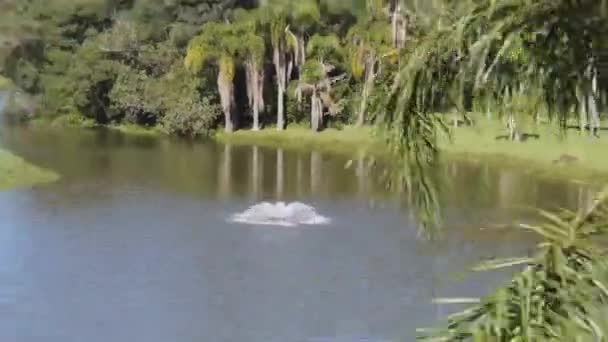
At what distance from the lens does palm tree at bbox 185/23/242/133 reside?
870 inches

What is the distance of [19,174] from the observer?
16.4m

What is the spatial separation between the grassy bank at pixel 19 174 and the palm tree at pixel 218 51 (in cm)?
555

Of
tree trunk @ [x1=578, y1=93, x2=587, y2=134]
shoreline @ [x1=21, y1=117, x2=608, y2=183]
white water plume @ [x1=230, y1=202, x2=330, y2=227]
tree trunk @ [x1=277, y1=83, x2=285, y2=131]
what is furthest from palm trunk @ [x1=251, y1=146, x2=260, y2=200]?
tree trunk @ [x1=578, y1=93, x2=587, y2=134]

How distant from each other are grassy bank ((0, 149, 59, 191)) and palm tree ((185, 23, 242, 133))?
218 inches

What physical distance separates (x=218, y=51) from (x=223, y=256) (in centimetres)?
1161

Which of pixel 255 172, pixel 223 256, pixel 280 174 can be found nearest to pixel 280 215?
pixel 223 256

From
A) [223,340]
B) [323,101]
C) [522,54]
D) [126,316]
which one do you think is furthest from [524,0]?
[323,101]

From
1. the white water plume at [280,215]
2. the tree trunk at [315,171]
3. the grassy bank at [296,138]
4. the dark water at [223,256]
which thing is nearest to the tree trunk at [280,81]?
the grassy bank at [296,138]

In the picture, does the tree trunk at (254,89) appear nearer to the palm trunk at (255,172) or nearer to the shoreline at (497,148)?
the shoreline at (497,148)

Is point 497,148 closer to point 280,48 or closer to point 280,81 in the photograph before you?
point 280,48

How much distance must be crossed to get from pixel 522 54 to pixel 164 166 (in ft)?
53.9

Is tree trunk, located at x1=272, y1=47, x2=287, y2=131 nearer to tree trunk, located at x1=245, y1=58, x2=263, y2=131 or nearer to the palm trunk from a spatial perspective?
tree trunk, located at x1=245, y1=58, x2=263, y2=131

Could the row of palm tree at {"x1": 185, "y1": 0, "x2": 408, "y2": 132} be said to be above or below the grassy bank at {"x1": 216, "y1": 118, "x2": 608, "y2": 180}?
above

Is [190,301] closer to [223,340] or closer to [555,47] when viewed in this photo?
[223,340]
